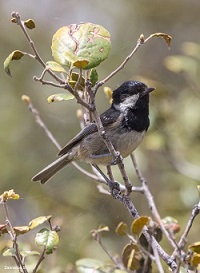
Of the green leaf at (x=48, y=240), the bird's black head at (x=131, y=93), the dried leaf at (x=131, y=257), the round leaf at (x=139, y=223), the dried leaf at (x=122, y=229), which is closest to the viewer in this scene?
the round leaf at (x=139, y=223)

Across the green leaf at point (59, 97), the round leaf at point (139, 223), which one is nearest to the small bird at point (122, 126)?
the green leaf at point (59, 97)

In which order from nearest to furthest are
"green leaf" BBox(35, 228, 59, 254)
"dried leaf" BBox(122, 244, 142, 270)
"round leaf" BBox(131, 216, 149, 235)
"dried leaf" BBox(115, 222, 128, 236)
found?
"round leaf" BBox(131, 216, 149, 235) → "green leaf" BBox(35, 228, 59, 254) → "dried leaf" BBox(115, 222, 128, 236) → "dried leaf" BBox(122, 244, 142, 270)

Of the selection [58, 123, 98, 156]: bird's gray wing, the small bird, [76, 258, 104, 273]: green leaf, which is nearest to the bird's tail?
[58, 123, 98, 156]: bird's gray wing

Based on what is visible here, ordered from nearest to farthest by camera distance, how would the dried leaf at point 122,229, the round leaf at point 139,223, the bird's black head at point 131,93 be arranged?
the round leaf at point 139,223, the dried leaf at point 122,229, the bird's black head at point 131,93

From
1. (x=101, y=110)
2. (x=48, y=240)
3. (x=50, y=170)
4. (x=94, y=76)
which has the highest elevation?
(x=94, y=76)

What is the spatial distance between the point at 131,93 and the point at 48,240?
4.66 ft

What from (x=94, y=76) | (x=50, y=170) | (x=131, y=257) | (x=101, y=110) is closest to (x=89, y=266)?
(x=131, y=257)

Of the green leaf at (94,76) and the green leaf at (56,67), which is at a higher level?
the green leaf at (56,67)

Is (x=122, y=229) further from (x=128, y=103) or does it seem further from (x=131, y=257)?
(x=128, y=103)

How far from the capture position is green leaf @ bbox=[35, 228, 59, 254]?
6.65 feet

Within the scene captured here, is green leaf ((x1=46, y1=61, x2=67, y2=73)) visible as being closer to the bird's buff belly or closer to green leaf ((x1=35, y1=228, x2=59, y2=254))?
green leaf ((x1=35, y1=228, x2=59, y2=254))

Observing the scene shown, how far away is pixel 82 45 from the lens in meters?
2.10

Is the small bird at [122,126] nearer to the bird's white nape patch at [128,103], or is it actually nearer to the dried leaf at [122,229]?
the bird's white nape patch at [128,103]

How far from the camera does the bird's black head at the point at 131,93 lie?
3289 mm
